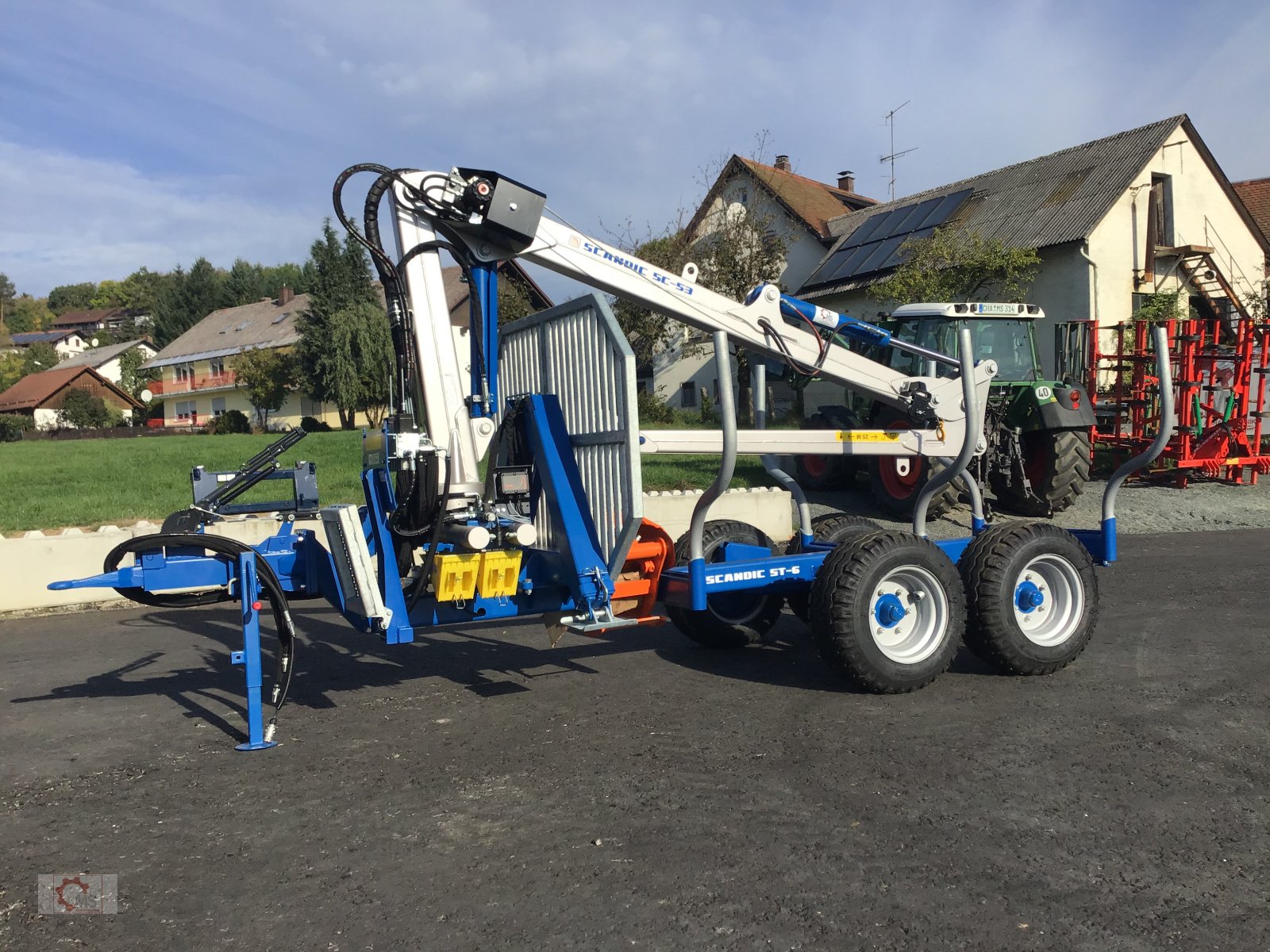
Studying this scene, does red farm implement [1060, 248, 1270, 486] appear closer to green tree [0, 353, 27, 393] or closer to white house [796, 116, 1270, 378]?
white house [796, 116, 1270, 378]

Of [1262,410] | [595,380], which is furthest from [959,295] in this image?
[595,380]

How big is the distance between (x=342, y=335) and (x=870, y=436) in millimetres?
40087

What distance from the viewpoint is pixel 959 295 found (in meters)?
23.3

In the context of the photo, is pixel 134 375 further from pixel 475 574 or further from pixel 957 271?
pixel 475 574

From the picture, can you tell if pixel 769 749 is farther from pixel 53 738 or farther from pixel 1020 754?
pixel 53 738

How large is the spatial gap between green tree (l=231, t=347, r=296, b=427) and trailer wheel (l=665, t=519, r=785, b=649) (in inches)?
1777

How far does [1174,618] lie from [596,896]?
19.8 feet

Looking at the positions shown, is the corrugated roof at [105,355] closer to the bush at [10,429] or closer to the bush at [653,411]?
the bush at [10,429]

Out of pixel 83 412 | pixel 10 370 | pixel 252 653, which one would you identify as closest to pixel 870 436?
pixel 252 653

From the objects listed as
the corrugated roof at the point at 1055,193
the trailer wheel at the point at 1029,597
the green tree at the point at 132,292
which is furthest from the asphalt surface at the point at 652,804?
the green tree at the point at 132,292

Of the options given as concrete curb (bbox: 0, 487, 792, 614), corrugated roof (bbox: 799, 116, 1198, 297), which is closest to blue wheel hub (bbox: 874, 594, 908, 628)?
concrete curb (bbox: 0, 487, 792, 614)

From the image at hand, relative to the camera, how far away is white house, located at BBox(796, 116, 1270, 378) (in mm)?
24609

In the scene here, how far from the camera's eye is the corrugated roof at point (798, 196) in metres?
31.6

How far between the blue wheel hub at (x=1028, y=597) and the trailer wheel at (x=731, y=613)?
5.25ft
